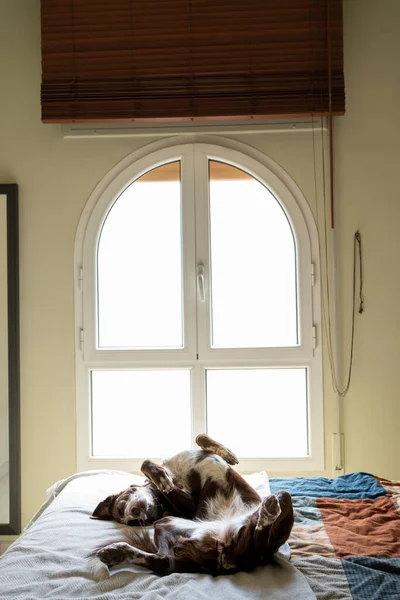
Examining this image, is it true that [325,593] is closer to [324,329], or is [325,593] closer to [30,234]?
[324,329]

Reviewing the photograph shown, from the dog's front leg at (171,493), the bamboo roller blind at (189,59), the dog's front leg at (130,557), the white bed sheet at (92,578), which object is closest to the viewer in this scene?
the white bed sheet at (92,578)

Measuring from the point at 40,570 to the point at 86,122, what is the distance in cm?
224

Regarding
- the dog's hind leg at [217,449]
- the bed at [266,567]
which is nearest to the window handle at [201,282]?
the dog's hind leg at [217,449]

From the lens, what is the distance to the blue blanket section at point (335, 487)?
213 centimetres

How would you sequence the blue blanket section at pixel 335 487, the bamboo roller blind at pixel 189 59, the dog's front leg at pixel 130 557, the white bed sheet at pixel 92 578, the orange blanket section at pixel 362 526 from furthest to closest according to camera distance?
the bamboo roller blind at pixel 189 59 → the blue blanket section at pixel 335 487 → the orange blanket section at pixel 362 526 → the dog's front leg at pixel 130 557 → the white bed sheet at pixel 92 578

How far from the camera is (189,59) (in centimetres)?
308

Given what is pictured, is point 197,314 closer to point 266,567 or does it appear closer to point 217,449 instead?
point 217,449

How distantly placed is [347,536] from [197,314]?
1.57m

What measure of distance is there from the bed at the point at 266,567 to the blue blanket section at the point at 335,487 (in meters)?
0.01

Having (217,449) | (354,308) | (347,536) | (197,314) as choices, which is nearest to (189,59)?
(197,314)

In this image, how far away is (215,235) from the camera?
319 cm

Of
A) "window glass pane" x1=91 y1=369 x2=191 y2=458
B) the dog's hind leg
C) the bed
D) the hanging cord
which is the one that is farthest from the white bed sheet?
the hanging cord

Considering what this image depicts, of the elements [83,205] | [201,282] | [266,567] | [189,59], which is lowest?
[266,567]

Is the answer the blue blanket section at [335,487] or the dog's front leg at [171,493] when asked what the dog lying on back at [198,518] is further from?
the blue blanket section at [335,487]
